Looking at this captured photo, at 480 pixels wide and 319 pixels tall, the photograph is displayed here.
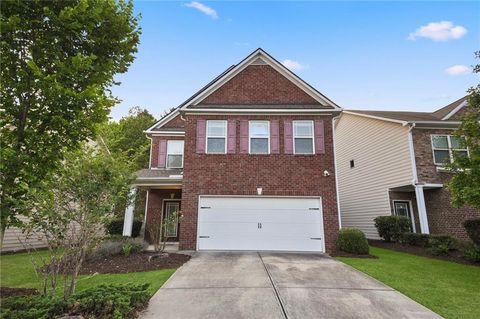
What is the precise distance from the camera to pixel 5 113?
4.72m

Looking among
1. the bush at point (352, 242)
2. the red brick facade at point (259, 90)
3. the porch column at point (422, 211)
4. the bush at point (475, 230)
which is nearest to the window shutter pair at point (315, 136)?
the red brick facade at point (259, 90)

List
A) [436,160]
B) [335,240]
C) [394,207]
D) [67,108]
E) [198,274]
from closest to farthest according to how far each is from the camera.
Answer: [67,108] → [198,274] → [335,240] → [436,160] → [394,207]

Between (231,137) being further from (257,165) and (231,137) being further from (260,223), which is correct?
(260,223)

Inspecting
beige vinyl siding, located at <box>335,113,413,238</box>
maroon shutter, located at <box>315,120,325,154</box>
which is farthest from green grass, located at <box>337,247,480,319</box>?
beige vinyl siding, located at <box>335,113,413,238</box>

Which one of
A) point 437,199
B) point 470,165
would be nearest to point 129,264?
point 470,165

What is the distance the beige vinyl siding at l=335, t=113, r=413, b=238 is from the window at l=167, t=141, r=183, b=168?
11432mm

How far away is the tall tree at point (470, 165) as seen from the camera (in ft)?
23.0

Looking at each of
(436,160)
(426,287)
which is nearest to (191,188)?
(426,287)

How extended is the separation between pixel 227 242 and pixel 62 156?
23.4 feet

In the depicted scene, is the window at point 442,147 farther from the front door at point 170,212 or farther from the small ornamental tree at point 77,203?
the small ornamental tree at point 77,203

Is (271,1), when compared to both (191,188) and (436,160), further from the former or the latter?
(436,160)

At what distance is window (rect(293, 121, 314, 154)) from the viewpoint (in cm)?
1110

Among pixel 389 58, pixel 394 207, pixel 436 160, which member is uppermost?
pixel 389 58

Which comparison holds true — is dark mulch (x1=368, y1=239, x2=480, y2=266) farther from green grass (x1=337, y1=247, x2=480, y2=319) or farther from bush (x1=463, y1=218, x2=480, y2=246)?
bush (x1=463, y1=218, x2=480, y2=246)
